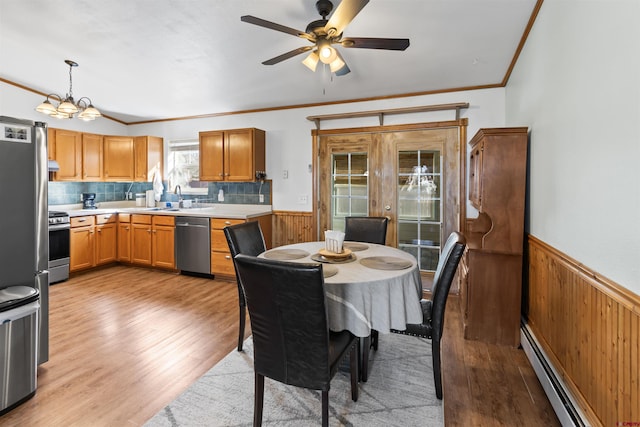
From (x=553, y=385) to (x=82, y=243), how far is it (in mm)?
5519

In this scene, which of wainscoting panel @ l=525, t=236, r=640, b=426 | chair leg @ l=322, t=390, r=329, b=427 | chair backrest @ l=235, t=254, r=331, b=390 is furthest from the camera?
chair leg @ l=322, t=390, r=329, b=427

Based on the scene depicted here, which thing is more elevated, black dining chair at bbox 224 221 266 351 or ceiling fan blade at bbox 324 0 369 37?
ceiling fan blade at bbox 324 0 369 37

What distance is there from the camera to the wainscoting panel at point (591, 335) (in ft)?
4.09

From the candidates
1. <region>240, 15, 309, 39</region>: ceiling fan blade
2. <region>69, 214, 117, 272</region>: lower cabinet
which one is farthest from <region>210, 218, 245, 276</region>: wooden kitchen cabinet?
<region>240, 15, 309, 39</region>: ceiling fan blade

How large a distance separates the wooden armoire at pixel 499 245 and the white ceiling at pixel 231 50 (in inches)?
36.7

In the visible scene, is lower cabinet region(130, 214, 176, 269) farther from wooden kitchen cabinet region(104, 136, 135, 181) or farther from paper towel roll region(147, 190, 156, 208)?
wooden kitchen cabinet region(104, 136, 135, 181)

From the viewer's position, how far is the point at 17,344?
190 cm

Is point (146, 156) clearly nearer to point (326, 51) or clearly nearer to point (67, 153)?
point (67, 153)

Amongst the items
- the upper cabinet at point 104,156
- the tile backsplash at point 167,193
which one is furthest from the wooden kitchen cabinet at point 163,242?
the upper cabinet at point 104,156

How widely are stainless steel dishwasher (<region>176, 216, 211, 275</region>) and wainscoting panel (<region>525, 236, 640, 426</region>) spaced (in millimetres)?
3856

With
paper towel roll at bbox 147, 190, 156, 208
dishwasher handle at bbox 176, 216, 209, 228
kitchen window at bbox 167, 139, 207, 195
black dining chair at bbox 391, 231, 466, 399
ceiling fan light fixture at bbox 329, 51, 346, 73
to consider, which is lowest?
black dining chair at bbox 391, 231, 466, 399

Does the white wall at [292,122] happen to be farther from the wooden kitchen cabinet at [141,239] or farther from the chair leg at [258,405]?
the chair leg at [258,405]

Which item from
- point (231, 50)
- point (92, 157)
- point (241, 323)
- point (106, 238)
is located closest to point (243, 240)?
point (241, 323)

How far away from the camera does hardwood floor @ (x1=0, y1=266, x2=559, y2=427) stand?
1.86 m
